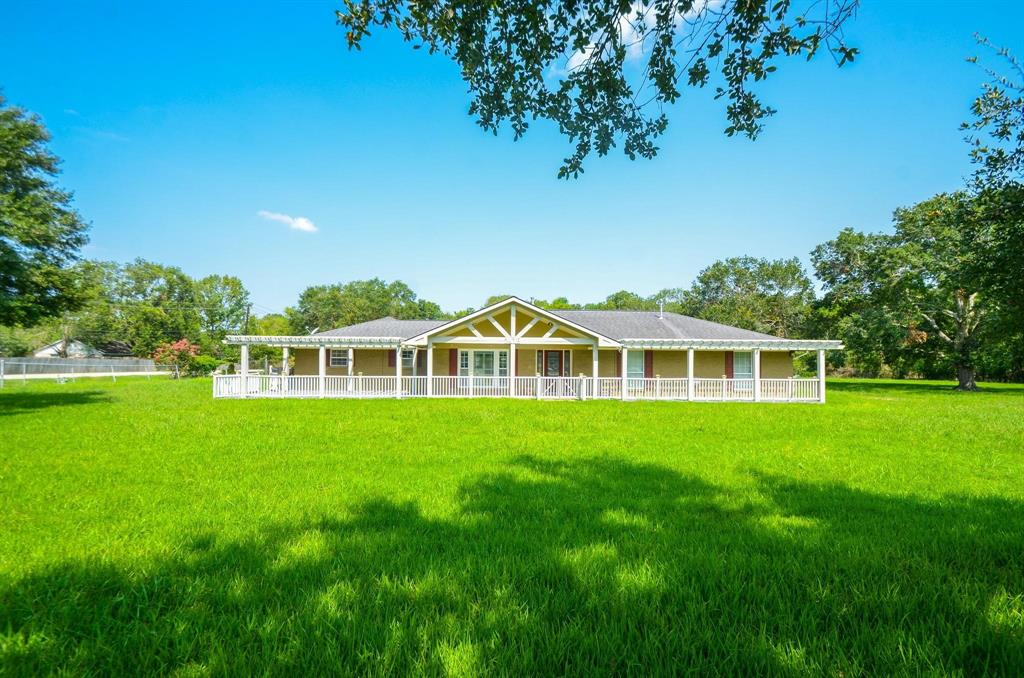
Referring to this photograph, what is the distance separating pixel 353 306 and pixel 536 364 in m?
41.2

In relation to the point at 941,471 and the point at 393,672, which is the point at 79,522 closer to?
the point at 393,672

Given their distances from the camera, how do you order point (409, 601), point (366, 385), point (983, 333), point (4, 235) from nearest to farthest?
point (409, 601)
point (4, 235)
point (366, 385)
point (983, 333)

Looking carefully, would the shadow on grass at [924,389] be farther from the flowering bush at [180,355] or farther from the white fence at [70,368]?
the white fence at [70,368]

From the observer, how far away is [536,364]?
836 inches

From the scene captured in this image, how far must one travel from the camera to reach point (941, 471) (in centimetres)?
616

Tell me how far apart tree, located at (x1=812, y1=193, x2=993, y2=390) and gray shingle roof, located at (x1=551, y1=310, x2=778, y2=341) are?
9953 mm

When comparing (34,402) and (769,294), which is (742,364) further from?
(769,294)

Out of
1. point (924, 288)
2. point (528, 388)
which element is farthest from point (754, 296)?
point (528, 388)

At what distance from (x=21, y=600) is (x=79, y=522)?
65.9 inches

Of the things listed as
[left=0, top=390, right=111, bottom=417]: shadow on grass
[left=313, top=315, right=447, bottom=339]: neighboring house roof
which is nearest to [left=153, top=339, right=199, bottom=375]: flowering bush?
[left=313, top=315, right=447, bottom=339]: neighboring house roof

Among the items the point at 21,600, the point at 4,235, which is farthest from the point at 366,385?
the point at 21,600

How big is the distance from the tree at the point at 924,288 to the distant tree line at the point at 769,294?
8cm

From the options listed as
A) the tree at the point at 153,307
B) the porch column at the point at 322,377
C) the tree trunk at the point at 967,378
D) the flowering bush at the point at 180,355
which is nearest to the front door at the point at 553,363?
the porch column at the point at 322,377

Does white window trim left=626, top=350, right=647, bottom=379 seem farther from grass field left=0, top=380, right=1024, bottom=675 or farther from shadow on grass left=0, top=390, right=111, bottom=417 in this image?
shadow on grass left=0, top=390, right=111, bottom=417
